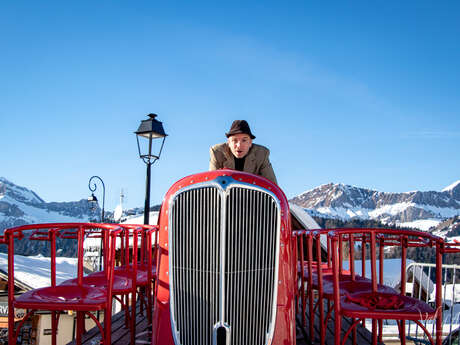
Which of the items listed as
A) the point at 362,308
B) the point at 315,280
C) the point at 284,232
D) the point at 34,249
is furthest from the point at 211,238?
the point at 34,249

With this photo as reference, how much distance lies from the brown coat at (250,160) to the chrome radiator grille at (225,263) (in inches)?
58.8

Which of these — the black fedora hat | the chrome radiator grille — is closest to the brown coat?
the black fedora hat

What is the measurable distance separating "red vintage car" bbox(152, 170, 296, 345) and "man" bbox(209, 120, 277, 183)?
142 centimetres

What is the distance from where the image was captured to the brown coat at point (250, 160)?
4039mm

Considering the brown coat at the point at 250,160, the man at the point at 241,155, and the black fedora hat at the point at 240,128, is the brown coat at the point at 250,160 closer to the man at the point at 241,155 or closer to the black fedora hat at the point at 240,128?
the man at the point at 241,155

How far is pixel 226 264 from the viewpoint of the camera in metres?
2.47

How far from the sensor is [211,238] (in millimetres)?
2484

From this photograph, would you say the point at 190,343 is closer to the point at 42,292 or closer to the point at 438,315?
the point at 42,292

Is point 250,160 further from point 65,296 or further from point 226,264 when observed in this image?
point 65,296

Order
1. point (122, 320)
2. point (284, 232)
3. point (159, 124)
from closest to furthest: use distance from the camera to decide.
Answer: point (284, 232) < point (122, 320) < point (159, 124)

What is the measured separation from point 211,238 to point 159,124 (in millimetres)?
5444

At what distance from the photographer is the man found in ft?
13.2

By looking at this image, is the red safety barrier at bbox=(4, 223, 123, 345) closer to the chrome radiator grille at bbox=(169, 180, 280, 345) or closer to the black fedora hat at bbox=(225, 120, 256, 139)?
the chrome radiator grille at bbox=(169, 180, 280, 345)

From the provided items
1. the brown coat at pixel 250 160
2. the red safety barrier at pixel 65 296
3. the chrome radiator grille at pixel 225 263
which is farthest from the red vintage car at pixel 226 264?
the brown coat at pixel 250 160
